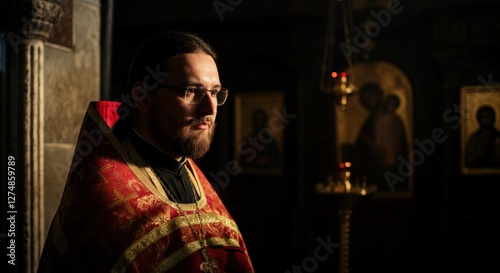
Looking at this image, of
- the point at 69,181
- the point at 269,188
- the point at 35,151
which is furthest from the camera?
the point at 269,188

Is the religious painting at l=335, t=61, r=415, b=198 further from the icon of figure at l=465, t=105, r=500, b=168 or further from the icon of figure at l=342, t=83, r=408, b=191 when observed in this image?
the icon of figure at l=465, t=105, r=500, b=168

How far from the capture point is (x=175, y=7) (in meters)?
7.36

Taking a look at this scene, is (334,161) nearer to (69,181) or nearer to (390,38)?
(390,38)

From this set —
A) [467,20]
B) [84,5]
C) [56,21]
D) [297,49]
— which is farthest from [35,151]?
[467,20]

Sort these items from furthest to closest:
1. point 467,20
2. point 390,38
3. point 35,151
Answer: point 390,38 < point 467,20 < point 35,151

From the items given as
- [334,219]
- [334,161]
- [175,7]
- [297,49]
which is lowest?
[334,219]

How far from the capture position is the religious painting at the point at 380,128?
22.6 ft

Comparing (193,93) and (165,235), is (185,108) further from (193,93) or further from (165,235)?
(165,235)

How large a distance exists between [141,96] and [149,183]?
0.85ft

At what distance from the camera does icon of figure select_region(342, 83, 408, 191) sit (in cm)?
693

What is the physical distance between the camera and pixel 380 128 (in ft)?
23.1

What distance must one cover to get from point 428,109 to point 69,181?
5.64 metres

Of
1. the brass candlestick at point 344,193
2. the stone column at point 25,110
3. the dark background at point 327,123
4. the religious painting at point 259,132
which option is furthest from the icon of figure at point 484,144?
the stone column at point 25,110

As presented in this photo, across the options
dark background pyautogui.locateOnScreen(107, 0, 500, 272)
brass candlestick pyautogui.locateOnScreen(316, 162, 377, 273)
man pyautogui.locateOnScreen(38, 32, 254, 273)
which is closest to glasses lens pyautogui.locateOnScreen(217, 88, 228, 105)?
man pyautogui.locateOnScreen(38, 32, 254, 273)
